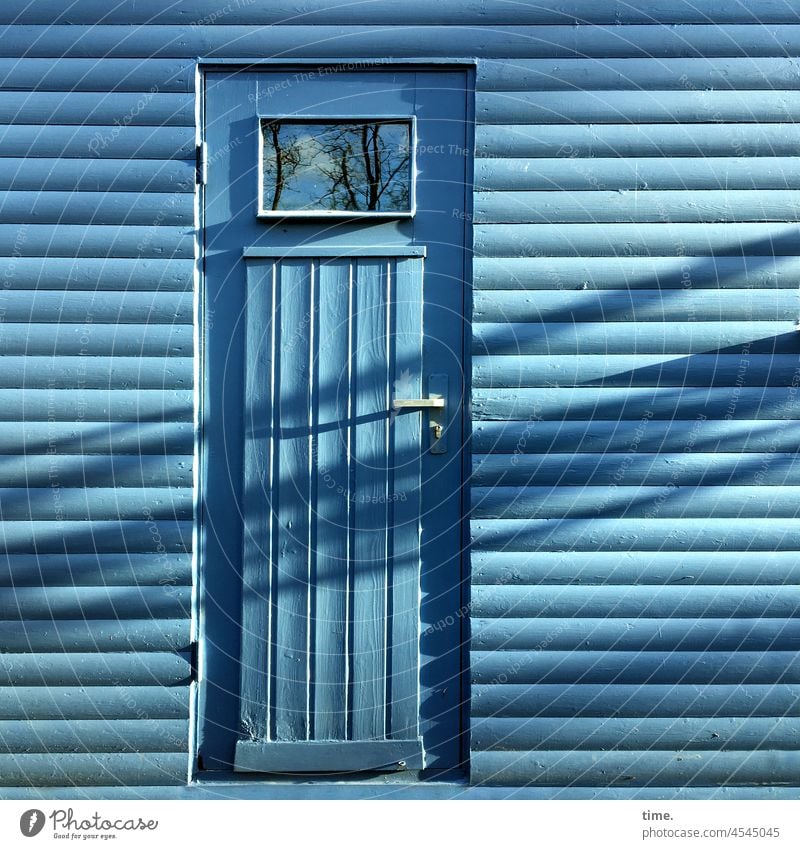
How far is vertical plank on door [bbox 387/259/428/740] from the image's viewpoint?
288 cm

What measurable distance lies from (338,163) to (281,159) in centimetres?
21

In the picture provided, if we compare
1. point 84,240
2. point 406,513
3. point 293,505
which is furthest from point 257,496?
point 84,240

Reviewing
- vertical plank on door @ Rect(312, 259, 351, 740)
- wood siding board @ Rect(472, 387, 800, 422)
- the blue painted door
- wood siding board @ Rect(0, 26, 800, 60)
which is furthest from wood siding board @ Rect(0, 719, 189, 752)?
wood siding board @ Rect(0, 26, 800, 60)

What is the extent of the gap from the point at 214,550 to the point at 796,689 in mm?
2101

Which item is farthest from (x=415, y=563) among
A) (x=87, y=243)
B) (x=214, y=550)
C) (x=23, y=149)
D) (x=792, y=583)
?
(x=23, y=149)

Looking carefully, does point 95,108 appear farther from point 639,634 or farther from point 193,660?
point 639,634

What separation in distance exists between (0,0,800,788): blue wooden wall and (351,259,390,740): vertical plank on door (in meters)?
0.34

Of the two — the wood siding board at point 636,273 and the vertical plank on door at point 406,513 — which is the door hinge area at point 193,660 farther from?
the wood siding board at point 636,273

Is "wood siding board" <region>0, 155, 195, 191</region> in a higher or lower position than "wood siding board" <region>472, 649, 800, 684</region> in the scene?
higher

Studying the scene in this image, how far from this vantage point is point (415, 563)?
9.50 feet

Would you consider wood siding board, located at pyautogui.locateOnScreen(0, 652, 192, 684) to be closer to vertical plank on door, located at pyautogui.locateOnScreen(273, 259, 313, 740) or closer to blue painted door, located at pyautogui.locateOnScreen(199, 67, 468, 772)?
blue painted door, located at pyautogui.locateOnScreen(199, 67, 468, 772)

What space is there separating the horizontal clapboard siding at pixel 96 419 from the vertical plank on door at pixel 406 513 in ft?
2.36

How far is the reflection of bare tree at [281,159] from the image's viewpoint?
2947mm
